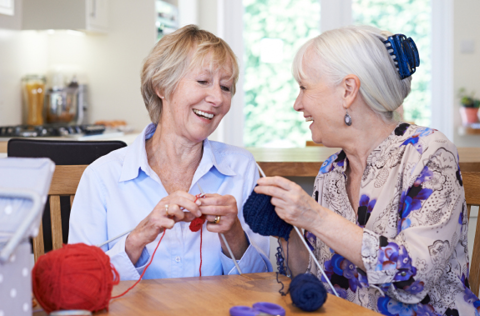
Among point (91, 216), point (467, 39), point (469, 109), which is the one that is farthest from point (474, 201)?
point (467, 39)

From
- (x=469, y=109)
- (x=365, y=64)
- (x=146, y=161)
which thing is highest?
(x=365, y=64)

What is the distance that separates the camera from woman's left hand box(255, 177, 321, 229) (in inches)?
44.5

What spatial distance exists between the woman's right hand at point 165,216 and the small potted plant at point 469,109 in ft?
14.1

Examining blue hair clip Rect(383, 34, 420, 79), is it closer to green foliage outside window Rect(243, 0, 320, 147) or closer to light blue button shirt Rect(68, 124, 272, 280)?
light blue button shirt Rect(68, 124, 272, 280)

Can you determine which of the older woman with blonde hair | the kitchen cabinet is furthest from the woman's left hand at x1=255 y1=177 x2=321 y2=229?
the kitchen cabinet

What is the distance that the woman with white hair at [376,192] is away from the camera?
1128 millimetres

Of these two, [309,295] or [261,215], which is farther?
[261,215]

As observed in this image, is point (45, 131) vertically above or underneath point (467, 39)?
underneath

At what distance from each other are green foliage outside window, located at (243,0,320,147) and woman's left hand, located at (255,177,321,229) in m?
4.34

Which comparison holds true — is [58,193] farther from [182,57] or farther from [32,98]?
[32,98]

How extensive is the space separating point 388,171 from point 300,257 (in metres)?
0.34

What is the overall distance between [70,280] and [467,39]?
16.3 ft

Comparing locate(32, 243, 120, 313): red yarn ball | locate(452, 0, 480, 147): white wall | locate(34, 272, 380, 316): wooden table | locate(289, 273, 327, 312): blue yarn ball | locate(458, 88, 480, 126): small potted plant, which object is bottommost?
locate(34, 272, 380, 316): wooden table

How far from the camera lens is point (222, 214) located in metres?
1.22
